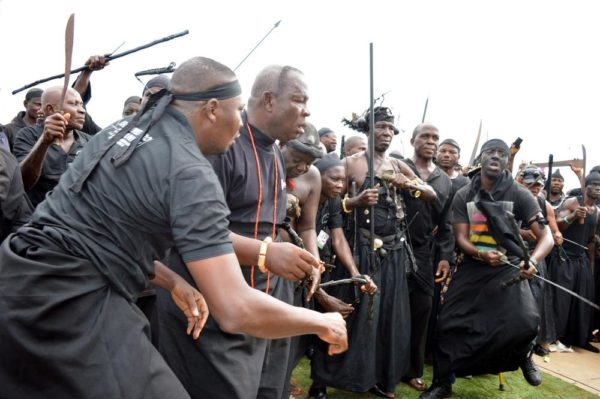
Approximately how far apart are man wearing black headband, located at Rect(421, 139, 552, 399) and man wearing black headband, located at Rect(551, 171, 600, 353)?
2943 mm

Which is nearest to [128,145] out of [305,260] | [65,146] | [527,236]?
[305,260]

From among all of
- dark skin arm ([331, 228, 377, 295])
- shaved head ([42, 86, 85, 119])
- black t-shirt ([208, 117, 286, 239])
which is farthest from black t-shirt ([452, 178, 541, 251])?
shaved head ([42, 86, 85, 119])

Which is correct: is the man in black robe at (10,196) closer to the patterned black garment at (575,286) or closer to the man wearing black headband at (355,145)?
the man wearing black headband at (355,145)

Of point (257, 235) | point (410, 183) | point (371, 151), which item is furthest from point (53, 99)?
point (410, 183)

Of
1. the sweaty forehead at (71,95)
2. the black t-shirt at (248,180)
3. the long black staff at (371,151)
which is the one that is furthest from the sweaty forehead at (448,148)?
the sweaty forehead at (71,95)

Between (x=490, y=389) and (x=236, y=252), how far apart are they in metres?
3.72

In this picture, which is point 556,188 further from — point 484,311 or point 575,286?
point 484,311

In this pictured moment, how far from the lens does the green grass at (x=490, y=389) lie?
16.1 feet

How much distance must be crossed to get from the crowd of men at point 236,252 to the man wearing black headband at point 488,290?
0.05ft

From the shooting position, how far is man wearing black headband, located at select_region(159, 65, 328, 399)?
255 centimetres

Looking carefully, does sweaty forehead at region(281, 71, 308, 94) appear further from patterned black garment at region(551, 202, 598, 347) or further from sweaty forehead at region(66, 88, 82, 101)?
patterned black garment at region(551, 202, 598, 347)

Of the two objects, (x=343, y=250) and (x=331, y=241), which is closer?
(x=343, y=250)

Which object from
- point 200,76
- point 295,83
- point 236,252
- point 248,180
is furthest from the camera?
point 295,83

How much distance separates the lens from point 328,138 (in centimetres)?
780
